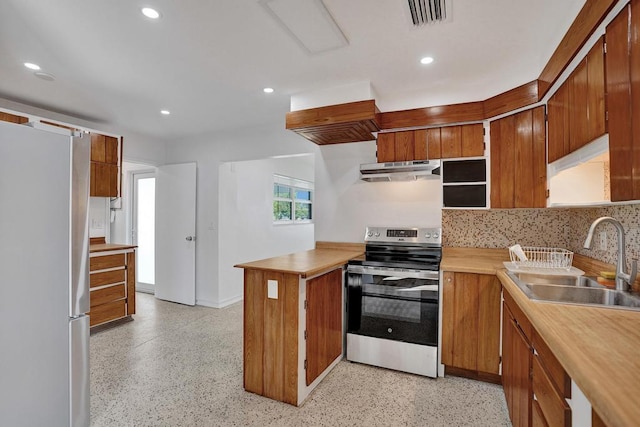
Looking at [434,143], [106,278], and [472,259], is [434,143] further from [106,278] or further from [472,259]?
[106,278]

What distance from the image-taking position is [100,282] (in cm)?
361

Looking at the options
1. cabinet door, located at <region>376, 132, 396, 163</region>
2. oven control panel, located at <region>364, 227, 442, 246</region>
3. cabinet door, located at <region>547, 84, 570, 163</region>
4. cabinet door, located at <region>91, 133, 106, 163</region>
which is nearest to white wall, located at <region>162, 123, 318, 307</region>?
cabinet door, located at <region>91, 133, 106, 163</region>

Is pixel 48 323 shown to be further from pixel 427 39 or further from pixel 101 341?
pixel 427 39

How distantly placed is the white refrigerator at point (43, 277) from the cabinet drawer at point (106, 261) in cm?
207

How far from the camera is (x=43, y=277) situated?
1.63m

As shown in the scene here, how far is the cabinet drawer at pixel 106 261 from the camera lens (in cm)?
356

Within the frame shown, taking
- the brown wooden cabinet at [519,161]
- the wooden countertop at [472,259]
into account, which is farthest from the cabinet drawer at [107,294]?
the brown wooden cabinet at [519,161]

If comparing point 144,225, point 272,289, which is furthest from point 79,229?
point 144,225

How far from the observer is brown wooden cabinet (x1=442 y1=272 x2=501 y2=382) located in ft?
8.19

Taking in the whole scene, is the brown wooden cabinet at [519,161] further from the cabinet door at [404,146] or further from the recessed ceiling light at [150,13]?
the recessed ceiling light at [150,13]

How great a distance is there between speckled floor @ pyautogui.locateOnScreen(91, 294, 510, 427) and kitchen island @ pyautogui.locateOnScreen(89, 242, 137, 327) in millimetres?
413

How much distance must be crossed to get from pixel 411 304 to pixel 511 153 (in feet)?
5.02

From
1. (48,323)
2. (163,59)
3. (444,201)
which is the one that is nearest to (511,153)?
(444,201)

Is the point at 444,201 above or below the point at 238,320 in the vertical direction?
above
